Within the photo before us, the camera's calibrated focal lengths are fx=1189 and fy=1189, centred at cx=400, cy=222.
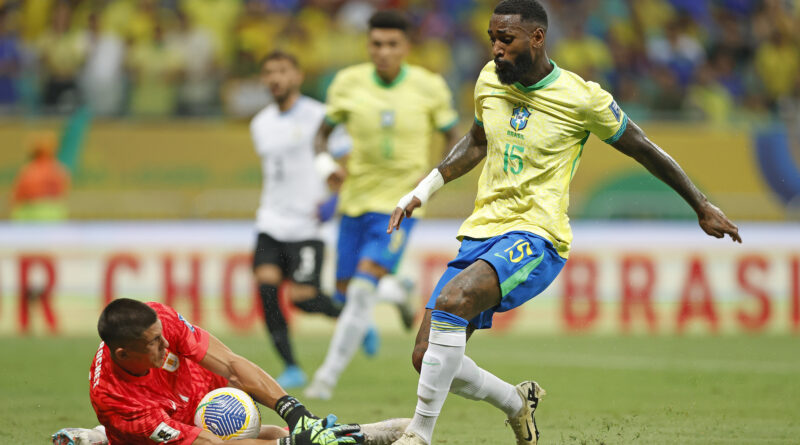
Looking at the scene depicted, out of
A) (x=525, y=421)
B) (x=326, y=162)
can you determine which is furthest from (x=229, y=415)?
(x=326, y=162)

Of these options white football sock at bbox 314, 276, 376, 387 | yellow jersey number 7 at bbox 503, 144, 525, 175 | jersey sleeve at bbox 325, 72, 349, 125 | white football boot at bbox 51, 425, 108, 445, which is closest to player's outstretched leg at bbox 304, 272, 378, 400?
white football sock at bbox 314, 276, 376, 387

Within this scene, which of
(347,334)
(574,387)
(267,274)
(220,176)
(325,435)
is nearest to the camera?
(325,435)

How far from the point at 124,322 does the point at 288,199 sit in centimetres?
501

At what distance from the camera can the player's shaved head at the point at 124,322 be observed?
5527 millimetres

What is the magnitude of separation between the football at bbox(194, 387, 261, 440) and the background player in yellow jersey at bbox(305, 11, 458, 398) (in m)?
3.38

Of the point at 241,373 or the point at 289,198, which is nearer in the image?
the point at 241,373

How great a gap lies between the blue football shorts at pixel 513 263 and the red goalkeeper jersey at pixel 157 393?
1293mm

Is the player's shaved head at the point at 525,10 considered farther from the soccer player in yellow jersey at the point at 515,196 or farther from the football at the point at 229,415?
the football at the point at 229,415

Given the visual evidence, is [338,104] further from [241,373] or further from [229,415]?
[229,415]

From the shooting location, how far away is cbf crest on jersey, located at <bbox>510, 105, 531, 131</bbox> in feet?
20.1

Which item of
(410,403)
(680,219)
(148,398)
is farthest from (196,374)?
(680,219)

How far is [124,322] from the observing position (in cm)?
553

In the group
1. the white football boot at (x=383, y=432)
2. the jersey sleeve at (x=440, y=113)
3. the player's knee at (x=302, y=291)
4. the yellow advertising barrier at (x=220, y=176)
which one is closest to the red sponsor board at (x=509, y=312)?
the yellow advertising barrier at (x=220, y=176)

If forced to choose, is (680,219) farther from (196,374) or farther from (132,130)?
(196,374)
